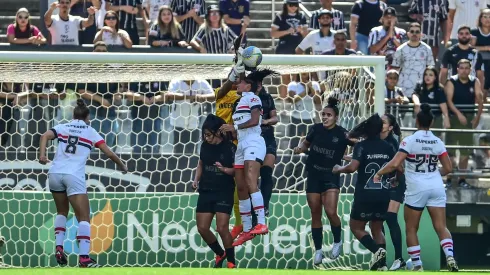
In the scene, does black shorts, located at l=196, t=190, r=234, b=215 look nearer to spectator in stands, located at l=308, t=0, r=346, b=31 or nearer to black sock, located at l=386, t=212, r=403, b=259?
black sock, located at l=386, t=212, r=403, b=259

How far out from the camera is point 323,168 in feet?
49.6

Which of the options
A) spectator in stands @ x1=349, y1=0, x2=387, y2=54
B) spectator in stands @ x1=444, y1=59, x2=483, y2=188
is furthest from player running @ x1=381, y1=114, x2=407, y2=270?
spectator in stands @ x1=349, y1=0, x2=387, y2=54

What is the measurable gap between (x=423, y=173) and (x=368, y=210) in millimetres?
974

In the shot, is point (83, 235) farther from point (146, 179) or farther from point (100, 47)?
point (100, 47)

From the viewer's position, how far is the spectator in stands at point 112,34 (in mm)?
18922

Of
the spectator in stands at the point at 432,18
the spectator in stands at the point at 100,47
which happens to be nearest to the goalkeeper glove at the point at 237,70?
the spectator in stands at the point at 100,47

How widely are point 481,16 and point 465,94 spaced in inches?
89.7

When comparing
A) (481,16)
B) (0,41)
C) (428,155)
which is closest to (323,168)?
(428,155)

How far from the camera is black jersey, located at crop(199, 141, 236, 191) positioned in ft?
47.6

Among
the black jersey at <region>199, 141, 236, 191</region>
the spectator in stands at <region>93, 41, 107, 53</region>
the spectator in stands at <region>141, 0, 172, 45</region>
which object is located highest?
the spectator in stands at <region>141, 0, 172, 45</region>

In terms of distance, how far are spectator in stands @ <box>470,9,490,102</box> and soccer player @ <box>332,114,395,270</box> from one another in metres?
5.54

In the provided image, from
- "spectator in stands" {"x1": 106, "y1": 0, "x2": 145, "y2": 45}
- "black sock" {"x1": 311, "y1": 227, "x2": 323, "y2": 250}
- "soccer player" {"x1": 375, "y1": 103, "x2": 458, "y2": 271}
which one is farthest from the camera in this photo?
"spectator in stands" {"x1": 106, "y1": 0, "x2": 145, "y2": 45}

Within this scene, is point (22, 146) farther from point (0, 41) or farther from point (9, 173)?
point (0, 41)

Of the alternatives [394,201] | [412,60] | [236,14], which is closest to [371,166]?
[394,201]
